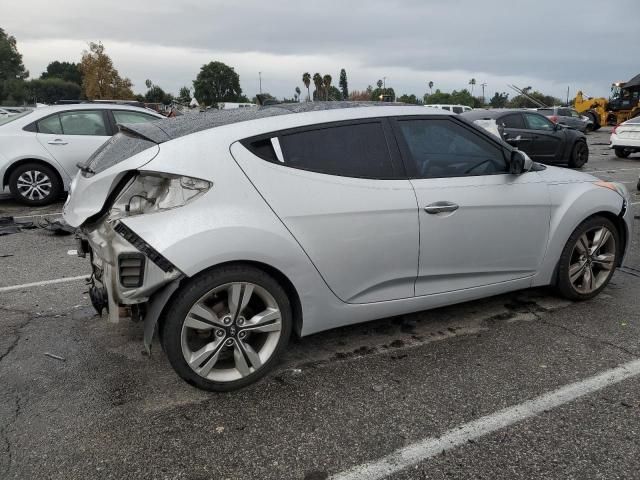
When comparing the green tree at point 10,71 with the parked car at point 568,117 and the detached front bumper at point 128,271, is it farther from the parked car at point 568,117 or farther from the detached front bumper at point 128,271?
the detached front bumper at point 128,271

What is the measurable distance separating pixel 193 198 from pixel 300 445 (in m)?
1.36

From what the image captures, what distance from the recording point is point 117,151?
317 cm

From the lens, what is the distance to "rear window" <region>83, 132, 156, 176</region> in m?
2.99

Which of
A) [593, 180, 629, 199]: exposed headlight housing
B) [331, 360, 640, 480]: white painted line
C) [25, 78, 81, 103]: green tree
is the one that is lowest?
[331, 360, 640, 480]: white painted line

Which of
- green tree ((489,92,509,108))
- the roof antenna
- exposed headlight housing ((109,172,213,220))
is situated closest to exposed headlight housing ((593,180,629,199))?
the roof antenna

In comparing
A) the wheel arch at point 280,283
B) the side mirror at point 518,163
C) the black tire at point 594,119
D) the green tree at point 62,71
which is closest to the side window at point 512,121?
the side mirror at point 518,163

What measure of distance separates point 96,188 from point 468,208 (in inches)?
91.3

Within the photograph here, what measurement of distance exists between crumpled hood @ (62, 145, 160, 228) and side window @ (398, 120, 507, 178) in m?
1.61

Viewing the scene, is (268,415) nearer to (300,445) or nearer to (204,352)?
(300,445)

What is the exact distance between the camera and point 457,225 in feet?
11.3

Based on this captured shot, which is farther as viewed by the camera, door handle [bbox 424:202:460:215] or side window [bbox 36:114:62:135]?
side window [bbox 36:114:62:135]

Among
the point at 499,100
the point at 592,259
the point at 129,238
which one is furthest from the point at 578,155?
the point at 499,100

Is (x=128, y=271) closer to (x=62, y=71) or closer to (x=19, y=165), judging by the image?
(x=19, y=165)

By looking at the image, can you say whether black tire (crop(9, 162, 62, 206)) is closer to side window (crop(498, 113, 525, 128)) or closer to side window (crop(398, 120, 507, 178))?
side window (crop(398, 120, 507, 178))
